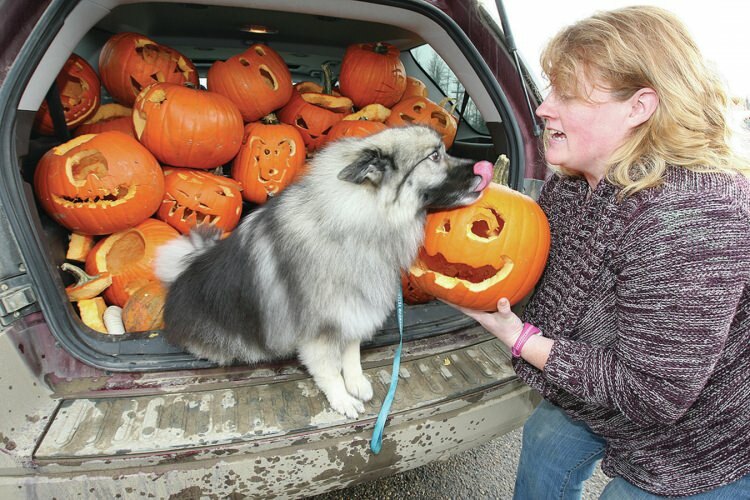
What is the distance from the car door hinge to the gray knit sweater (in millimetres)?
1725

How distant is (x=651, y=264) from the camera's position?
1.08 metres

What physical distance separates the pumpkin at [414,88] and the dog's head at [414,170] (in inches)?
93.9

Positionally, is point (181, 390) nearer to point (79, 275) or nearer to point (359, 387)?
point (359, 387)

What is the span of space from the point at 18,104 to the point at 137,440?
1281 mm

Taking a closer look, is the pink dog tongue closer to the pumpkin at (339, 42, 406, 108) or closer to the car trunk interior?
the car trunk interior

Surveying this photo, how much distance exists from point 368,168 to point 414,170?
0.24 m

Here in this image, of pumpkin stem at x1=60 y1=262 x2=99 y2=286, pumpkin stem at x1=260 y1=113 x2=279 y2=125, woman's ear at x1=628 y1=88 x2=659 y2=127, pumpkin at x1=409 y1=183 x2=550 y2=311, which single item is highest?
woman's ear at x1=628 y1=88 x2=659 y2=127

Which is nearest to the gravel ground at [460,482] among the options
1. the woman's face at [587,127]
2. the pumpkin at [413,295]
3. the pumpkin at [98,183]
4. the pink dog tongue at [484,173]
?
the pumpkin at [413,295]

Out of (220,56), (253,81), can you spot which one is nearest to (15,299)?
(253,81)

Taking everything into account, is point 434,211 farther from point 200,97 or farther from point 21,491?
point 200,97

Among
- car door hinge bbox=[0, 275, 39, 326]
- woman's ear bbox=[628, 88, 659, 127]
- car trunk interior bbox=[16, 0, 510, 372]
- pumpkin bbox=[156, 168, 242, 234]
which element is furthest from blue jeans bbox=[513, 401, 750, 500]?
pumpkin bbox=[156, 168, 242, 234]

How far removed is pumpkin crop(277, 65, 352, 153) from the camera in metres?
3.66

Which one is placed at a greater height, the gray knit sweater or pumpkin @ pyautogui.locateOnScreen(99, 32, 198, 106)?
pumpkin @ pyautogui.locateOnScreen(99, 32, 198, 106)

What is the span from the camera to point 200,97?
9.60 ft
